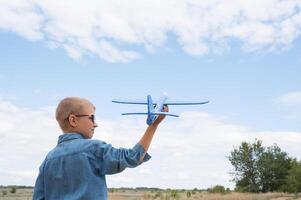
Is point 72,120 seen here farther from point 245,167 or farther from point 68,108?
point 245,167

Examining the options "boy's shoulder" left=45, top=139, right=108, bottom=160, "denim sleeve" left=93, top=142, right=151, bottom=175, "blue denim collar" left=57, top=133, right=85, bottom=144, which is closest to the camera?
"denim sleeve" left=93, top=142, right=151, bottom=175

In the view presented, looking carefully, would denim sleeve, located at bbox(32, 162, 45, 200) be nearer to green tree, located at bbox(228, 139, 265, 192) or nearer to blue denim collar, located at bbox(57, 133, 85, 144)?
blue denim collar, located at bbox(57, 133, 85, 144)

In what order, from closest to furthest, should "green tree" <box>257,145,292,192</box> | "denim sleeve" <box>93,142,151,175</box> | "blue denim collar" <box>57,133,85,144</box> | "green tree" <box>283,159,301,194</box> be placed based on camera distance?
"denim sleeve" <box>93,142,151,175</box> < "blue denim collar" <box>57,133,85,144</box> < "green tree" <box>283,159,301,194</box> < "green tree" <box>257,145,292,192</box>

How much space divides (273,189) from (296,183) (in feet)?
20.5

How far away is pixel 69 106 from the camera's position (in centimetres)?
323

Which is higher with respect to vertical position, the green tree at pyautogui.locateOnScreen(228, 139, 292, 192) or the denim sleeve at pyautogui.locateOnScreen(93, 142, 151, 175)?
the green tree at pyautogui.locateOnScreen(228, 139, 292, 192)

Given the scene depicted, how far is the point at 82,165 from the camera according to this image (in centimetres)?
314

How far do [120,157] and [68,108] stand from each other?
46cm

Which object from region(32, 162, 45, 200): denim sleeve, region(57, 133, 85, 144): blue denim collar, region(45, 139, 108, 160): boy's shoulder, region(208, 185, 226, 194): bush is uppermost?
region(208, 185, 226, 194): bush

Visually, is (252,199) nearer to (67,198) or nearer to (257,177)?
(257,177)

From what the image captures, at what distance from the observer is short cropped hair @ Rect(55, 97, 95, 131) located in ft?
10.6

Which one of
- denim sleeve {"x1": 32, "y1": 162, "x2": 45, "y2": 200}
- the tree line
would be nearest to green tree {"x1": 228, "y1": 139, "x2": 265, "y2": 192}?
the tree line

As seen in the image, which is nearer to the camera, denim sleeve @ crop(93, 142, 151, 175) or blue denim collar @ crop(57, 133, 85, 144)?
denim sleeve @ crop(93, 142, 151, 175)

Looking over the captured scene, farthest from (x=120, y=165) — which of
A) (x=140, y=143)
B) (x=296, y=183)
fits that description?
(x=296, y=183)
